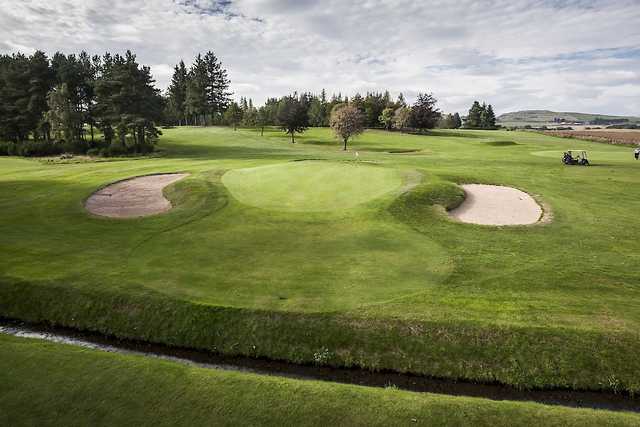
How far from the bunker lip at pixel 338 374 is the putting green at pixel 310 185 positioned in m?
13.0

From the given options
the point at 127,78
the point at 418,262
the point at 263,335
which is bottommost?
the point at 263,335

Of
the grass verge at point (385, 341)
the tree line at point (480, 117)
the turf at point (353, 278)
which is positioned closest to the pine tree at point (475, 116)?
the tree line at point (480, 117)

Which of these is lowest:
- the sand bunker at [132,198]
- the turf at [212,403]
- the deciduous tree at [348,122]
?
the turf at [212,403]

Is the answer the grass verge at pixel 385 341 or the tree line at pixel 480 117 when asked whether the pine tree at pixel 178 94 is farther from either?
the grass verge at pixel 385 341

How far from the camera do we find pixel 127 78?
67.7 m

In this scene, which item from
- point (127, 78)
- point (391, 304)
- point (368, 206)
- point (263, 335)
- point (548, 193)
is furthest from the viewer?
point (127, 78)

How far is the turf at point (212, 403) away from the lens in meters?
8.72

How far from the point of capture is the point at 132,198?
99.5 feet

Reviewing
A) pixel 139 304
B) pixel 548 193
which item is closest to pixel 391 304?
pixel 139 304

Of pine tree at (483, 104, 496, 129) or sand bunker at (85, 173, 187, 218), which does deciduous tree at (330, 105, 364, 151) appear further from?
pine tree at (483, 104, 496, 129)

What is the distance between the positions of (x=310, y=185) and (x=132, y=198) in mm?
13704

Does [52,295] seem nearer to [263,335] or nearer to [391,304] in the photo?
[263,335]

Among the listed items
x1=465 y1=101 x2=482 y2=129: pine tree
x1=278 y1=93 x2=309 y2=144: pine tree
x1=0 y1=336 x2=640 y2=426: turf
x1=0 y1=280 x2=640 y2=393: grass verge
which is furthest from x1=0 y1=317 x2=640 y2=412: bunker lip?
x1=465 y1=101 x2=482 y2=129: pine tree

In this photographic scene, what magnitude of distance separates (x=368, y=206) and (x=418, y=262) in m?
7.96
